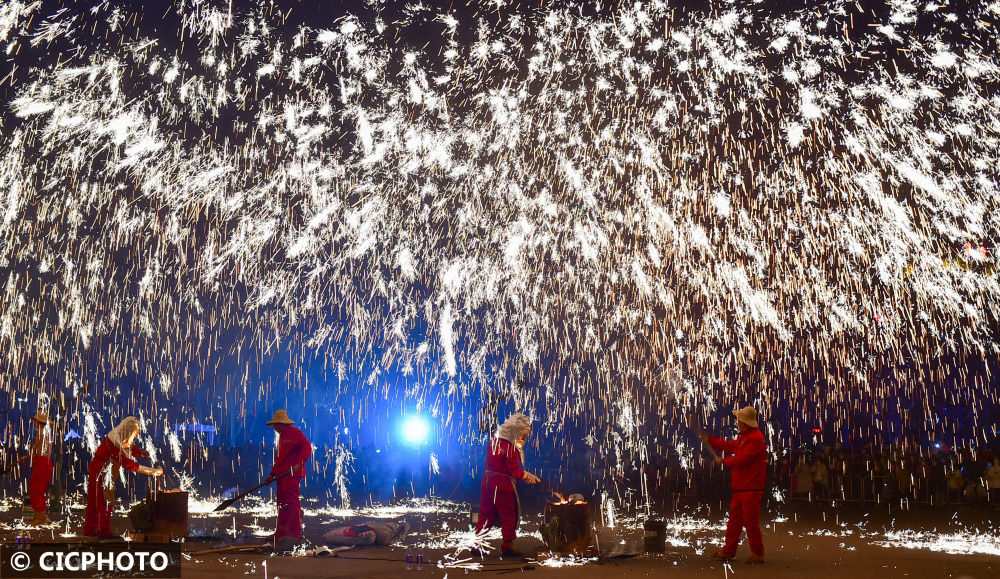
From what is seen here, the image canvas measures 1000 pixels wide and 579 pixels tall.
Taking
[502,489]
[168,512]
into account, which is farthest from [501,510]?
[168,512]

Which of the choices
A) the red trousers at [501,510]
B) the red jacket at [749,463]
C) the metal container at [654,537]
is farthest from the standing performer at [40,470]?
the red jacket at [749,463]

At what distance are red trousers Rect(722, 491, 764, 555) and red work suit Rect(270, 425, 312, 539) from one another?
424 cm

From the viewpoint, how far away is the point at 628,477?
19156 mm

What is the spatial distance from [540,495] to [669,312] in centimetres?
843

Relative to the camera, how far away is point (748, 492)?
831cm

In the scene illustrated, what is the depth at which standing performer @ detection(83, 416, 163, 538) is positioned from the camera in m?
9.27

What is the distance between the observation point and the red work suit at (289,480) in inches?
349

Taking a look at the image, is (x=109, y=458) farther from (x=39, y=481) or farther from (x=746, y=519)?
(x=746, y=519)

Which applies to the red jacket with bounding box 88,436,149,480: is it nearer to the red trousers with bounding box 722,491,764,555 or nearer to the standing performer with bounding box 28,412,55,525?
the standing performer with bounding box 28,412,55,525

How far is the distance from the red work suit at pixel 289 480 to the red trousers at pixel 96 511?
193cm

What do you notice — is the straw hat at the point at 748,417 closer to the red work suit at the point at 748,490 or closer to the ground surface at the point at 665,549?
the red work suit at the point at 748,490

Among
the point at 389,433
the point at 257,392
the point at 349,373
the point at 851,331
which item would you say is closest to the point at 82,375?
the point at 257,392

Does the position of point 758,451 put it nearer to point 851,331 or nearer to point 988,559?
point 988,559

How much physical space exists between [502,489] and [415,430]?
57.1ft
